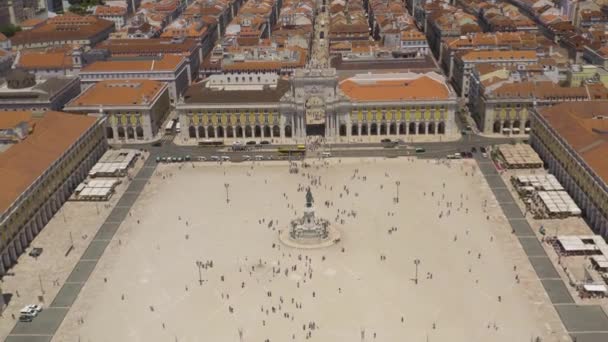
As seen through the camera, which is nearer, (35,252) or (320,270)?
(320,270)

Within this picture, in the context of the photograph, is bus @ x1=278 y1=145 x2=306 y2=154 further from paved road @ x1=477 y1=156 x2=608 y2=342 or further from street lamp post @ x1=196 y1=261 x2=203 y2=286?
street lamp post @ x1=196 y1=261 x2=203 y2=286

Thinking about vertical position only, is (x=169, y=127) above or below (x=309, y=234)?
below

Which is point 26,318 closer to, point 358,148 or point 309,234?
point 309,234

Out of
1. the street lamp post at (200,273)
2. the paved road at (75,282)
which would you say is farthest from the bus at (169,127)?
the street lamp post at (200,273)

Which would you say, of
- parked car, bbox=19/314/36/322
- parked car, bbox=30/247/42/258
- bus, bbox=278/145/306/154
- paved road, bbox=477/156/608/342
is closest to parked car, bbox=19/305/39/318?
parked car, bbox=19/314/36/322

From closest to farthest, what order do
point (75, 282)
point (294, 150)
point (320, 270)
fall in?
point (75, 282), point (320, 270), point (294, 150)

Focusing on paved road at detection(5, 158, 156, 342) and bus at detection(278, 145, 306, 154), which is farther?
bus at detection(278, 145, 306, 154)

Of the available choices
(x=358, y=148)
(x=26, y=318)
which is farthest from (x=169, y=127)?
(x=26, y=318)
